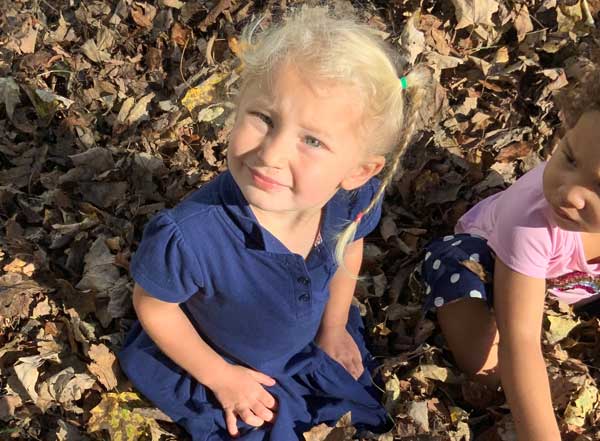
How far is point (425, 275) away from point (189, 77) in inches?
68.7

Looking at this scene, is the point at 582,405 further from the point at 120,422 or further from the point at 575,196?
the point at 120,422

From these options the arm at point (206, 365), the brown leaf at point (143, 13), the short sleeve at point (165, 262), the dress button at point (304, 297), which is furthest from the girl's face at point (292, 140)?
the brown leaf at point (143, 13)

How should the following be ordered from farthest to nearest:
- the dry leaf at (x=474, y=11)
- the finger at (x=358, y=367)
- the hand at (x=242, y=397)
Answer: the dry leaf at (x=474, y=11), the finger at (x=358, y=367), the hand at (x=242, y=397)

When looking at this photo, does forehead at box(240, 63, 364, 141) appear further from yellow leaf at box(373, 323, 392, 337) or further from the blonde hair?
yellow leaf at box(373, 323, 392, 337)

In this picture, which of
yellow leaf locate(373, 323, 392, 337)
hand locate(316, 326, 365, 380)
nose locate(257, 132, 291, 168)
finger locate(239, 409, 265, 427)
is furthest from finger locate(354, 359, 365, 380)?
nose locate(257, 132, 291, 168)

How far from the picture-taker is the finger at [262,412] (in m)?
2.49

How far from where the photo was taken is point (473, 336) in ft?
9.08

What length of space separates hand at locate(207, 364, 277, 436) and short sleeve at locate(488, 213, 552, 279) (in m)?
1.07

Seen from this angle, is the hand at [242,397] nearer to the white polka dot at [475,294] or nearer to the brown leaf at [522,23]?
the white polka dot at [475,294]

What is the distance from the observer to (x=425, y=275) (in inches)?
115

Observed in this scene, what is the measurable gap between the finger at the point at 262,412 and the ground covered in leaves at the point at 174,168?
18 cm

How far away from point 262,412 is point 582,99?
5.31ft

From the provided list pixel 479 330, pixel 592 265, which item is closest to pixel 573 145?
pixel 592 265

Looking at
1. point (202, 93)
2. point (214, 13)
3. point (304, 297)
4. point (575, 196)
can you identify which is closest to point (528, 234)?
point (575, 196)
